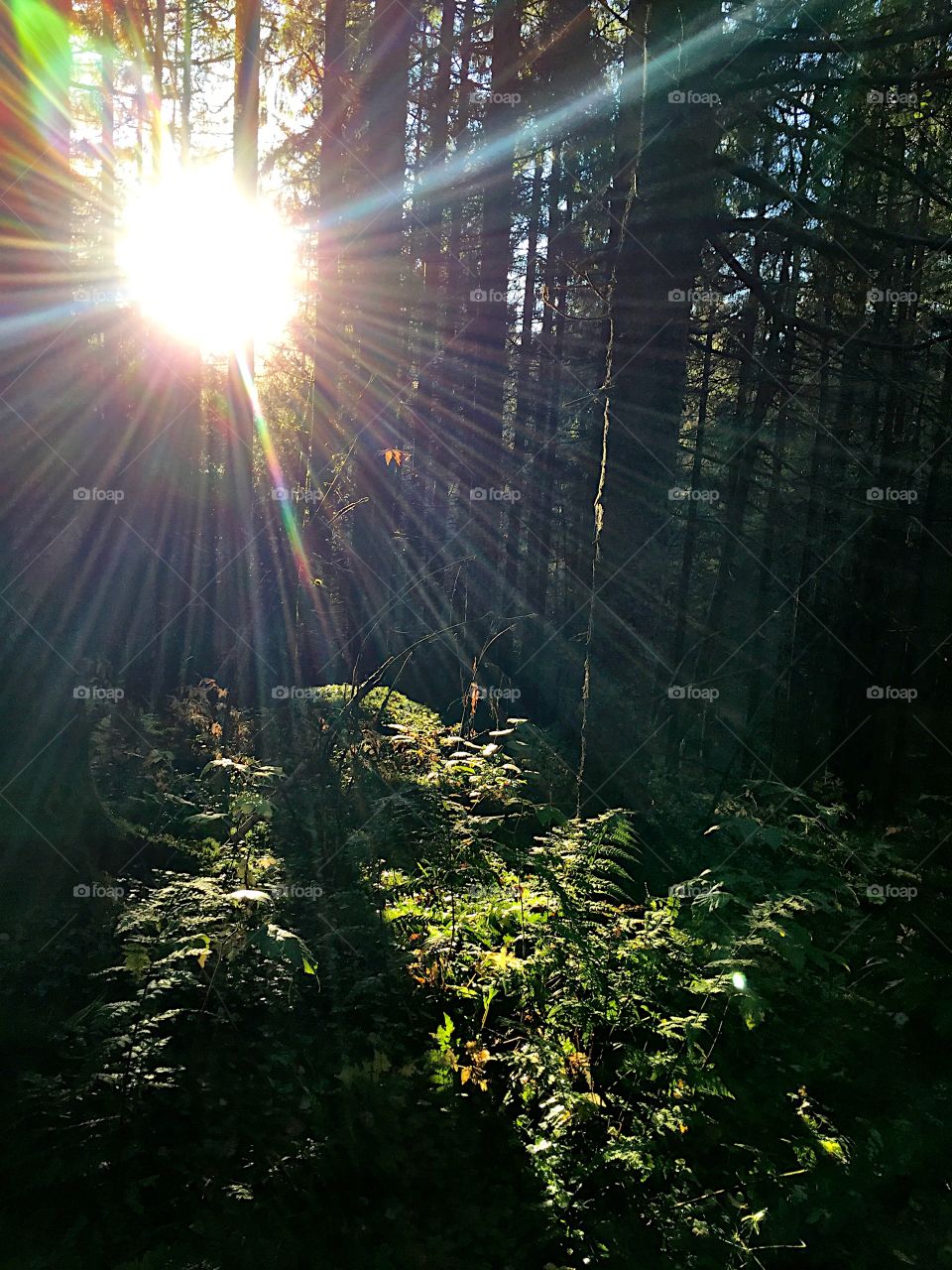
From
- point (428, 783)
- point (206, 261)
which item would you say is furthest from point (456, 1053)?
point (206, 261)

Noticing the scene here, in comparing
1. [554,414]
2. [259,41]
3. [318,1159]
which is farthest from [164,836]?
[554,414]

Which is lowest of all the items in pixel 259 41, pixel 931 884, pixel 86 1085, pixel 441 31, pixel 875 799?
pixel 875 799

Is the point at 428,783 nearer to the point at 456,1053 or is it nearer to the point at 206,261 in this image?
the point at 456,1053

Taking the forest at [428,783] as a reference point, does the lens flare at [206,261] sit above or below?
above

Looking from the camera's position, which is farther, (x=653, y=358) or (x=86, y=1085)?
(x=653, y=358)

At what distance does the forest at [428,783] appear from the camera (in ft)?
10.1

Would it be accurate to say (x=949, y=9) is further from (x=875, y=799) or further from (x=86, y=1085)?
(x=86, y=1085)

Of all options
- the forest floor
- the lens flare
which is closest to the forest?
the forest floor

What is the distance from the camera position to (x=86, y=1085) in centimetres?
311

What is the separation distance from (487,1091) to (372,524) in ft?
37.8

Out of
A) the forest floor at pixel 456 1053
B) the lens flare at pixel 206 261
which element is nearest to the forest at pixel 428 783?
the forest floor at pixel 456 1053

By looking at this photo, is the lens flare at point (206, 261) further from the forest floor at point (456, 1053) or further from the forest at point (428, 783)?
the forest floor at point (456, 1053)

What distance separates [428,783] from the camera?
5.48 metres

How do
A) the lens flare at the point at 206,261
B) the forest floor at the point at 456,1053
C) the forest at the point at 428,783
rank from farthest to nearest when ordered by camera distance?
the lens flare at the point at 206,261
the forest at the point at 428,783
the forest floor at the point at 456,1053
